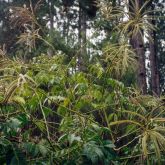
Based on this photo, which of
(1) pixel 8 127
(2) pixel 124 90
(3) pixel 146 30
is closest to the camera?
(1) pixel 8 127

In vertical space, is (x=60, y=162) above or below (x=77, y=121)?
below

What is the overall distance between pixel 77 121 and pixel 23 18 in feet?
3.22

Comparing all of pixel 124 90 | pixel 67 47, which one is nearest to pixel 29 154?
pixel 124 90

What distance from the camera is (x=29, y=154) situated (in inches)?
85.8

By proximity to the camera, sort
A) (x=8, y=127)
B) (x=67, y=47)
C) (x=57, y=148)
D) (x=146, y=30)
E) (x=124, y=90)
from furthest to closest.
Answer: (x=67, y=47) < (x=124, y=90) < (x=146, y=30) < (x=57, y=148) < (x=8, y=127)

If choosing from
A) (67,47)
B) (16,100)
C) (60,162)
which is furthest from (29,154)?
(67,47)

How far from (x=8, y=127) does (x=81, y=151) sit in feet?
1.39

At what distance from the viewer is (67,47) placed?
1194 centimetres

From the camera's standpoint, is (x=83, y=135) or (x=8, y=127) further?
(x=83, y=135)

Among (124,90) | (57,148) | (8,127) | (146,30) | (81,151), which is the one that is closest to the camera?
(8,127)

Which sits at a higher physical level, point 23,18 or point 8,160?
point 23,18

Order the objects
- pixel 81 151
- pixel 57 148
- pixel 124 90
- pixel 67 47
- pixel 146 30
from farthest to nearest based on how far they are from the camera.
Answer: pixel 67 47 < pixel 124 90 < pixel 146 30 < pixel 57 148 < pixel 81 151

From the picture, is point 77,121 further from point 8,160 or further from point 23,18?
point 23,18

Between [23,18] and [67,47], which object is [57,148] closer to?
[23,18]
